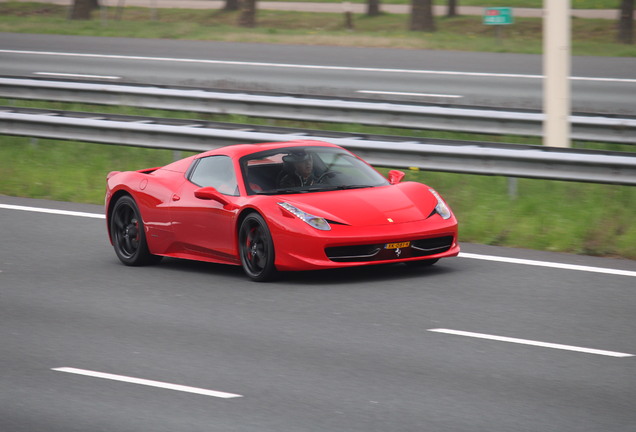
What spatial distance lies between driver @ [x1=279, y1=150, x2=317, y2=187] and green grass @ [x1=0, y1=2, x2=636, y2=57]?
2027cm

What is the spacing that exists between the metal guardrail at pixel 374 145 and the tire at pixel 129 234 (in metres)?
3.35

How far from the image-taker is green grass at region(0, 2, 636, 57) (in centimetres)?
3172

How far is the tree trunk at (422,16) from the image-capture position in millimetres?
38531

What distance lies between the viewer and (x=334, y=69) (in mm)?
26938

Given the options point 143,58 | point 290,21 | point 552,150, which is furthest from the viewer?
point 290,21

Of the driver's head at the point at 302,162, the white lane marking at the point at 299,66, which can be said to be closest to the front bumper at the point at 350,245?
the driver's head at the point at 302,162

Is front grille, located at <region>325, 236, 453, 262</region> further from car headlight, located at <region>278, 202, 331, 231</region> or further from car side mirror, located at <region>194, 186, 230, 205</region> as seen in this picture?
car side mirror, located at <region>194, 186, 230, 205</region>

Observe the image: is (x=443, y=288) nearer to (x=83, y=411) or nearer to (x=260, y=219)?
(x=260, y=219)

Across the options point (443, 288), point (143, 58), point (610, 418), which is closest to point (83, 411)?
point (610, 418)

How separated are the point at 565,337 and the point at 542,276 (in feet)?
7.52

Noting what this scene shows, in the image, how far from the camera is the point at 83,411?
6492 mm

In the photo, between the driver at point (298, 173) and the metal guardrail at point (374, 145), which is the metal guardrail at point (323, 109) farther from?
the driver at point (298, 173)

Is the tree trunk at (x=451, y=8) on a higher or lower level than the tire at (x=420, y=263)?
lower

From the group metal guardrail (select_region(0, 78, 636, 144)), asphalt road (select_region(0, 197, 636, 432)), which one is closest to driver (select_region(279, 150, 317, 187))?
asphalt road (select_region(0, 197, 636, 432))
